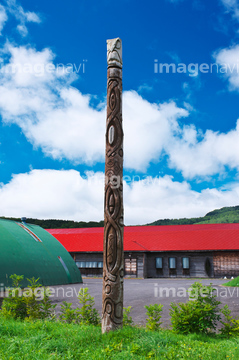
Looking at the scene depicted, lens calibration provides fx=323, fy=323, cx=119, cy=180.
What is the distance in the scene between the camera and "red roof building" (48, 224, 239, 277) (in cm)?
3066

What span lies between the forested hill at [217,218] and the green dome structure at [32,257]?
299 feet

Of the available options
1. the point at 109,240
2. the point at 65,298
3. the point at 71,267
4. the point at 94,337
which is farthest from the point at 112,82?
the point at 71,267

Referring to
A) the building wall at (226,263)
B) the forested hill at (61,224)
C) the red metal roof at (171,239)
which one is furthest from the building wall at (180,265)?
the forested hill at (61,224)

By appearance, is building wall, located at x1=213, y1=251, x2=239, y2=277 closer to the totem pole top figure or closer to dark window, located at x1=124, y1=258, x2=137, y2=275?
dark window, located at x1=124, y1=258, x2=137, y2=275

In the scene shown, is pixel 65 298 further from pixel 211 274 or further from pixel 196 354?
pixel 211 274

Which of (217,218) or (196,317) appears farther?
(217,218)

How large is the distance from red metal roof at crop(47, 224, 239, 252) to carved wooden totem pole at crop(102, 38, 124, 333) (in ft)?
85.2

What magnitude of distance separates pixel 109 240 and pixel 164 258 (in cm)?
2718

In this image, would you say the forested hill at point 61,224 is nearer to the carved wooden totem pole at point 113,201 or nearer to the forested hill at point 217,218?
the forested hill at point 217,218

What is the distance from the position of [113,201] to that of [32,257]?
474 inches

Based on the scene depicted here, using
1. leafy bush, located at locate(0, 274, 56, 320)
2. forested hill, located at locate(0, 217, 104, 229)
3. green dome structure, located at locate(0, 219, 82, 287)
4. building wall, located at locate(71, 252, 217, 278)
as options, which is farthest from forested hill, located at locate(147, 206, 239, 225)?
leafy bush, located at locate(0, 274, 56, 320)

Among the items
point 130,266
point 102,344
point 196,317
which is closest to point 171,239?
point 130,266

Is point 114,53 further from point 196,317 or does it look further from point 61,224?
point 61,224

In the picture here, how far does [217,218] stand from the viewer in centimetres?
12875
